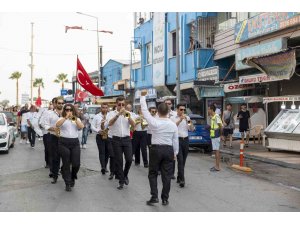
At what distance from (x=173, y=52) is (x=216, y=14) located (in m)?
5.06

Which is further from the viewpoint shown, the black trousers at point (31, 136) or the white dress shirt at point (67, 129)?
the black trousers at point (31, 136)

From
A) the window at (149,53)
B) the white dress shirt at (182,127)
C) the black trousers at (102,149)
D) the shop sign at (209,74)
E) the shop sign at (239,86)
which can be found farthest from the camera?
the window at (149,53)

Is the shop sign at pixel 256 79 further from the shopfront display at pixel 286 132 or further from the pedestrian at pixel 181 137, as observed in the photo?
the pedestrian at pixel 181 137

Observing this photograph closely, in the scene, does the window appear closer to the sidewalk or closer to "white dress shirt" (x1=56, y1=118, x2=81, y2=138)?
the sidewalk

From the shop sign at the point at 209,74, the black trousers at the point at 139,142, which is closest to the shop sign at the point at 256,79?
the shop sign at the point at 209,74

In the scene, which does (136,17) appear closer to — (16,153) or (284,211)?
(16,153)

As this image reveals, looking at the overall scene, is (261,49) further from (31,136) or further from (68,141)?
(68,141)

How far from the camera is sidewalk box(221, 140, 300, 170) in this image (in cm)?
1341

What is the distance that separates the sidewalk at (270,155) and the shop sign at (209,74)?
18.9 feet

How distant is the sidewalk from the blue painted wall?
30.2 meters

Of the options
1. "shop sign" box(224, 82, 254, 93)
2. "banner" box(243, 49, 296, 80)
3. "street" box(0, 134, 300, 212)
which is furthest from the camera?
"shop sign" box(224, 82, 254, 93)

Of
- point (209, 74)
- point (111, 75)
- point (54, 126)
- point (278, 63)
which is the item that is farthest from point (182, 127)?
point (111, 75)

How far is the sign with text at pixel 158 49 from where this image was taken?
30188 millimetres

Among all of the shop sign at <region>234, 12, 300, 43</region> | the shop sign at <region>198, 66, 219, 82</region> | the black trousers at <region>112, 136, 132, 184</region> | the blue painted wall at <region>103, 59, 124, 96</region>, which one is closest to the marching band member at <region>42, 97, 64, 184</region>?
the black trousers at <region>112, 136, 132, 184</region>
